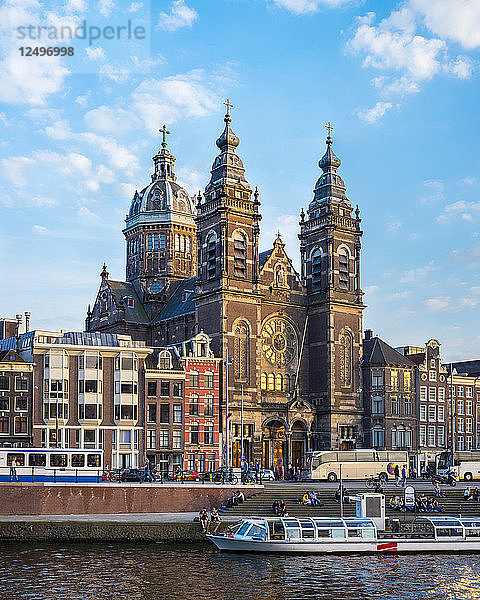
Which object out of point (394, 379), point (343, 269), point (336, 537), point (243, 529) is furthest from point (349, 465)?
point (243, 529)

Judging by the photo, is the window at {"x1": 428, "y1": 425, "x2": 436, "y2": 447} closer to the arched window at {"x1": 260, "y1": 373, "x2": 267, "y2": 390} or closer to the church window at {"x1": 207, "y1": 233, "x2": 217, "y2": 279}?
the arched window at {"x1": 260, "y1": 373, "x2": 267, "y2": 390}

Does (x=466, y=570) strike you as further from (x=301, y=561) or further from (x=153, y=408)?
(x=153, y=408)

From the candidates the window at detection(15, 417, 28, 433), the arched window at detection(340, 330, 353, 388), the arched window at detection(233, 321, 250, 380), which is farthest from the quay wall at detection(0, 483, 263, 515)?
the arched window at detection(340, 330, 353, 388)

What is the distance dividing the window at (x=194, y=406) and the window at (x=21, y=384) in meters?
17.0

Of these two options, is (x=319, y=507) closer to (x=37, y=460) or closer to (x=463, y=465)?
(x=37, y=460)

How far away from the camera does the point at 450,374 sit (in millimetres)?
120375

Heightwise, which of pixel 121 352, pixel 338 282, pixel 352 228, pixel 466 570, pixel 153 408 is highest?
pixel 352 228

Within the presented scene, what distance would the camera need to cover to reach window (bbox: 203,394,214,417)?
9525 centimetres

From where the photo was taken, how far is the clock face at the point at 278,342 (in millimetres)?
105750

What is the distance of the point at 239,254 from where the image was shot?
10394 centimetres

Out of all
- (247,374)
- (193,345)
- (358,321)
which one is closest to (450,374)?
(358,321)

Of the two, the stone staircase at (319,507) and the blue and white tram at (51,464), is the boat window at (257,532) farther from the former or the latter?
the blue and white tram at (51,464)

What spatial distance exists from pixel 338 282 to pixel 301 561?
202 ft

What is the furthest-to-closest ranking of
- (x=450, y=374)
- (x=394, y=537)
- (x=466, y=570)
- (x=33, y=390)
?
1. (x=450, y=374)
2. (x=33, y=390)
3. (x=394, y=537)
4. (x=466, y=570)
